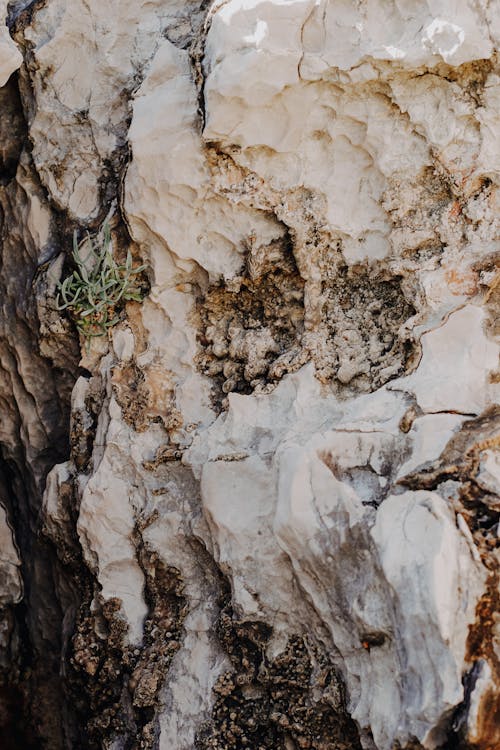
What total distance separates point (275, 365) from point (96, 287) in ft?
2.54

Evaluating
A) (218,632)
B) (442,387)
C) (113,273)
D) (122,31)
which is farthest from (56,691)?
(122,31)

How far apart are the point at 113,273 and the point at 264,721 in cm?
160

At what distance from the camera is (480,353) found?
7.58ft

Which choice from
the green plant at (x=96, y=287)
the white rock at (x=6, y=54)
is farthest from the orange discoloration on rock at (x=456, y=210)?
the white rock at (x=6, y=54)

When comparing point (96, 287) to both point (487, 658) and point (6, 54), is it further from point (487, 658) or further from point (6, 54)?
point (487, 658)

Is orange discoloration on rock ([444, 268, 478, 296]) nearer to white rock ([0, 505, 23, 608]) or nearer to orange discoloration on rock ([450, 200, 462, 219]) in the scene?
orange discoloration on rock ([450, 200, 462, 219])

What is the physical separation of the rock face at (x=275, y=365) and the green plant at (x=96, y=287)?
57 mm

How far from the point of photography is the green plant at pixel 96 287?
2912mm

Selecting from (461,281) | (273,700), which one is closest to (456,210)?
Answer: (461,281)

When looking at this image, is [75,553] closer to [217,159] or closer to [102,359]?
[102,359]

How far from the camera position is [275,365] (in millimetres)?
2637

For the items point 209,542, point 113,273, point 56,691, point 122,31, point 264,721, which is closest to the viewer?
point 264,721

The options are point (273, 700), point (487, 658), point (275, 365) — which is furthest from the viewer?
point (275, 365)

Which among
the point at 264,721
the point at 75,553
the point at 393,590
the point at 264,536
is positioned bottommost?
the point at 264,721
